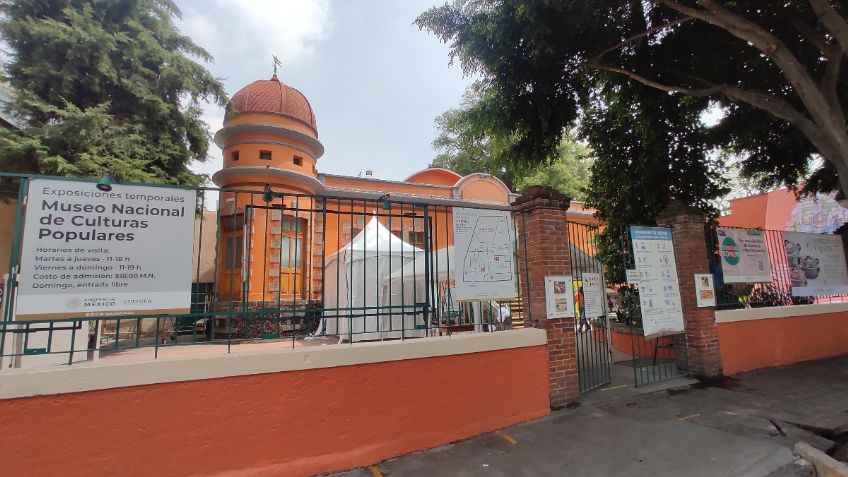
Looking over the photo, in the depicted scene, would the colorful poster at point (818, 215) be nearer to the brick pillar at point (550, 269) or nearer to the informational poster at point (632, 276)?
the informational poster at point (632, 276)

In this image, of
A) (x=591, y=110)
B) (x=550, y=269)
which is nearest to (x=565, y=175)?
(x=591, y=110)

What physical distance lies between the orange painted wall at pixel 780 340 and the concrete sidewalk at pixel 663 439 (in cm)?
107

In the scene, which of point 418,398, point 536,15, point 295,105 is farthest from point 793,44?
point 295,105

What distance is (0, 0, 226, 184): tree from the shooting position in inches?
410

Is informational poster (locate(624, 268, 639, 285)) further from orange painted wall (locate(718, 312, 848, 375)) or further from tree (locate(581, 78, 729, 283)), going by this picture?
tree (locate(581, 78, 729, 283))

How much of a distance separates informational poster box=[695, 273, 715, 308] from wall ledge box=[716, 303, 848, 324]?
16.4 inches

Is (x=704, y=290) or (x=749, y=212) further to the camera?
(x=749, y=212)

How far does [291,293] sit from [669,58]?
32.7 feet

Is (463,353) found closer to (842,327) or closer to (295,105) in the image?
(842,327)

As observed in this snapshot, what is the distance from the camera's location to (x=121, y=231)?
133 inches

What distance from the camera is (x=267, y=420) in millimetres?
3518

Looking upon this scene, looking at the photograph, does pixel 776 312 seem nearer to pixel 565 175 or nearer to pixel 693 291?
pixel 693 291

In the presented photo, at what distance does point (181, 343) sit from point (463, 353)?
276cm

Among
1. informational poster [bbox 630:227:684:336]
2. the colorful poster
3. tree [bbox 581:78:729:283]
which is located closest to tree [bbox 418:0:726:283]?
tree [bbox 581:78:729:283]
